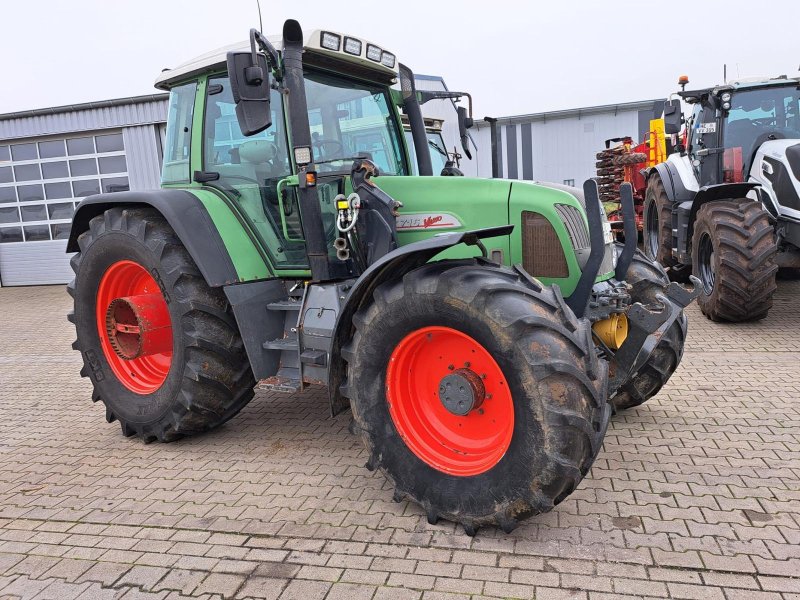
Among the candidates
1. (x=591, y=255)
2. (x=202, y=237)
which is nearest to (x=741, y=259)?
(x=591, y=255)

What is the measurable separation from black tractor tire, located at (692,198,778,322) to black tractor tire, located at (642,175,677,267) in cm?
190

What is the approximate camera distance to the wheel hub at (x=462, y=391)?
2.89m

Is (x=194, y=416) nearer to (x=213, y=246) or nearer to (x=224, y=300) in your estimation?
(x=224, y=300)

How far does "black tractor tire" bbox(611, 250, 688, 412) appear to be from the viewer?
394 centimetres

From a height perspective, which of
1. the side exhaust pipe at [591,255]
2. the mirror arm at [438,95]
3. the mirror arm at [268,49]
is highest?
the mirror arm at [268,49]

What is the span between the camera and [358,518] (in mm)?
3096

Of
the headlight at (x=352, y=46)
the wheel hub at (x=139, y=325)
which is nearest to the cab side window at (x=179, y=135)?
the wheel hub at (x=139, y=325)

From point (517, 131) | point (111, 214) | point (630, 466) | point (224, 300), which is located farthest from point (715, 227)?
point (517, 131)

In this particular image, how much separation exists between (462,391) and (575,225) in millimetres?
1223

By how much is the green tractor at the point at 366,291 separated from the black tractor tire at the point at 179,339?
0.01 meters

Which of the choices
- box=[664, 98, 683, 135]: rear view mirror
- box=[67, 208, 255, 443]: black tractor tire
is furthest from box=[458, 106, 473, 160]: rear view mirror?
box=[664, 98, 683, 135]: rear view mirror

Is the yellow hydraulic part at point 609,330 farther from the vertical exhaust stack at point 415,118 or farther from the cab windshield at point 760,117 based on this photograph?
the cab windshield at point 760,117

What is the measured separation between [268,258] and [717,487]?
295 centimetres

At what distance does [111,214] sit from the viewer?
4246mm
